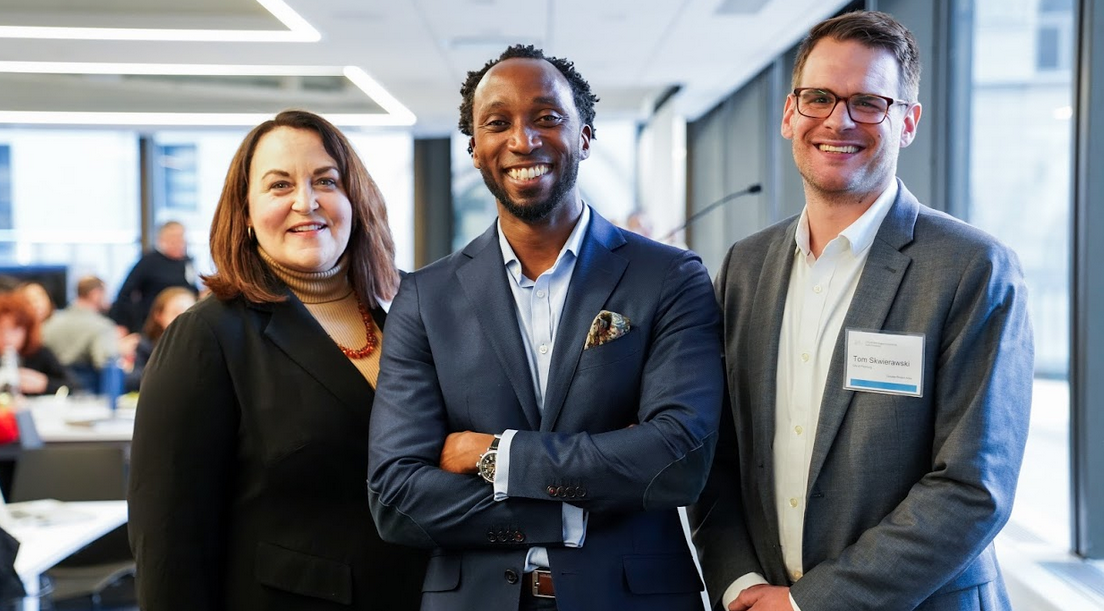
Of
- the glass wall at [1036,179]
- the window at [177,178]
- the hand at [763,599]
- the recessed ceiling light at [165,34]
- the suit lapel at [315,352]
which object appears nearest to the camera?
the hand at [763,599]

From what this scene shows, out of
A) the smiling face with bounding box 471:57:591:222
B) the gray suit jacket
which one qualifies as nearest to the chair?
the smiling face with bounding box 471:57:591:222

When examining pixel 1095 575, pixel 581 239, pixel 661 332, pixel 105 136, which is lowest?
pixel 1095 575

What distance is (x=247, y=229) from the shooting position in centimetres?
206

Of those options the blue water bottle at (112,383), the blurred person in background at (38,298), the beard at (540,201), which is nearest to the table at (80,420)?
the blue water bottle at (112,383)

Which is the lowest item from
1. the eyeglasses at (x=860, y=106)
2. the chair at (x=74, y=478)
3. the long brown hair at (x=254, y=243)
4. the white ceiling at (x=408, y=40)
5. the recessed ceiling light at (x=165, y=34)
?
the chair at (x=74, y=478)

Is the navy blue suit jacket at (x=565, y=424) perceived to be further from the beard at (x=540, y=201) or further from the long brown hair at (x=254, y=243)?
the long brown hair at (x=254, y=243)

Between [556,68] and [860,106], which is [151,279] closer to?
[556,68]

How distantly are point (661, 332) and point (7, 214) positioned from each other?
13.4 m

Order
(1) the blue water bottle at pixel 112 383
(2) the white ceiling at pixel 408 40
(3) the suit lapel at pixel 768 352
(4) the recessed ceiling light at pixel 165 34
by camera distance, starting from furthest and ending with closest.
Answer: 1. (4) the recessed ceiling light at pixel 165 34
2. (2) the white ceiling at pixel 408 40
3. (1) the blue water bottle at pixel 112 383
4. (3) the suit lapel at pixel 768 352

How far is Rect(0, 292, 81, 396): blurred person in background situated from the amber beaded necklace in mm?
4551

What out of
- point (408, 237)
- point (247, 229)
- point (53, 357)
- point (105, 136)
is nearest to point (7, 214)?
point (105, 136)

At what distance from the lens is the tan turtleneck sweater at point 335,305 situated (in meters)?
2.07

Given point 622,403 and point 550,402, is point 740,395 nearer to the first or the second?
point 622,403

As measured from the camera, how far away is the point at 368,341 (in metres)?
2.13
